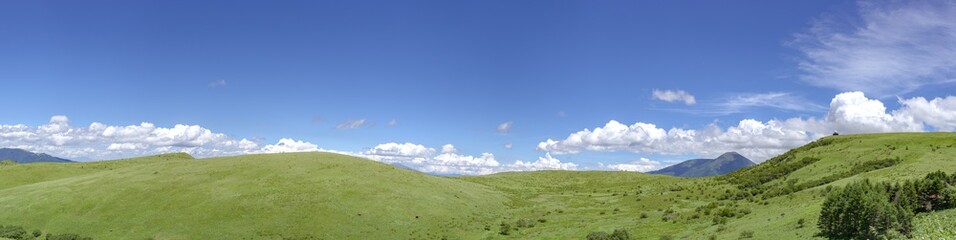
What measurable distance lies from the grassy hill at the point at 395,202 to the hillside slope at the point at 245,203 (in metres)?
0.19

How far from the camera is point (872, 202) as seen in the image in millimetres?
38250

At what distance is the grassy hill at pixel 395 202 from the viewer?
202ft

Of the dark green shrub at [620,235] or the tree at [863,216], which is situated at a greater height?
the tree at [863,216]

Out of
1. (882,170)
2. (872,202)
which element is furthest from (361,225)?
(882,170)

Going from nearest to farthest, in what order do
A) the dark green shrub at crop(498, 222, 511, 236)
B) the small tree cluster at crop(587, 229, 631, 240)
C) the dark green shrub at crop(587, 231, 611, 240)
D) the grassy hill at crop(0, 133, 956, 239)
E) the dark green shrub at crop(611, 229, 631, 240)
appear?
the dark green shrub at crop(611, 229, 631, 240) < the small tree cluster at crop(587, 229, 631, 240) < the dark green shrub at crop(587, 231, 611, 240) < the grassy hill at crop(0, 133, 956, 239) < the dark green shrub at crop(498, 222, 511, 236)

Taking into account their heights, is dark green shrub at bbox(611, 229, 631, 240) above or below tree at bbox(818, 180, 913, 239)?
below

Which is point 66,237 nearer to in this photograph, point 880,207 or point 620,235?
point 620,235

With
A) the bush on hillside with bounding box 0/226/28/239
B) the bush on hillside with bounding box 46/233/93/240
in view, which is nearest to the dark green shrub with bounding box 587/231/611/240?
the bush on hillside with bounding box 46/233/93/240

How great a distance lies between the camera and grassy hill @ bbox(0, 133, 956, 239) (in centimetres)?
6144

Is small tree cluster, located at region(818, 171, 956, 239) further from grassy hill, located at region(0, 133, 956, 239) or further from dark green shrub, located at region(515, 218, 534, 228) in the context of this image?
dark green shrub, located at region(515, 218, 534, 228)

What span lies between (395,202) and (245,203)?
2141 cm

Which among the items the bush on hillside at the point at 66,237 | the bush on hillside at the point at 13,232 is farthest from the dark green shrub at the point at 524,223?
the bush on hillside at the point at 13,232

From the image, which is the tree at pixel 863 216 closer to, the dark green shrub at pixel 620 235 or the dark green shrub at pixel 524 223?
the dark green shrub at pixel 620 235

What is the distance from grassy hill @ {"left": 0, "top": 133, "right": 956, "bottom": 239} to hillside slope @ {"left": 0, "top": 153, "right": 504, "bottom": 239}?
0.63ft
